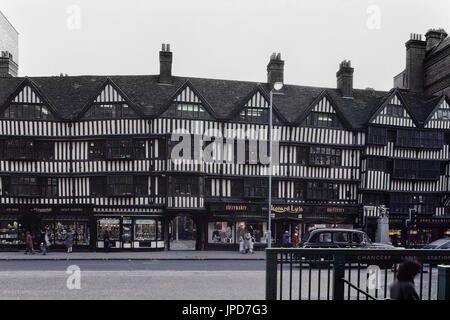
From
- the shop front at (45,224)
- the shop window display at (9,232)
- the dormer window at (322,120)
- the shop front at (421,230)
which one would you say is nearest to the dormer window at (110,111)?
the shop front at (45,224)

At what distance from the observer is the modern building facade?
87.9 ft

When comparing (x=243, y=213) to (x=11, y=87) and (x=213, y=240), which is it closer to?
(x=213, y=240)

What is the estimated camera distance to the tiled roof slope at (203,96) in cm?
2784

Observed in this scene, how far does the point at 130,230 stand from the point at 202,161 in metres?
6.72

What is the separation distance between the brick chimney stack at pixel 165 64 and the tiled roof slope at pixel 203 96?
1.85ft

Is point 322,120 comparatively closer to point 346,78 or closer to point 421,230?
point 346,78

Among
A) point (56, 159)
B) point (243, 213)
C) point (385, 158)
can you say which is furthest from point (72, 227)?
point (385, 158)

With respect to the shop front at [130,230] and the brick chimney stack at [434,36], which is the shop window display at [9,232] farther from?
the brick chimney stack at [434,36]

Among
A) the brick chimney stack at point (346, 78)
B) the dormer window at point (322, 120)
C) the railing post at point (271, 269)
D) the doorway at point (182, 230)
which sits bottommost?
the doorway at point (182, 230)

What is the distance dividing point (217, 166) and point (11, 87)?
641 inches

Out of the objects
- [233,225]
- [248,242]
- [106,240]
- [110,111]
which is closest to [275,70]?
[233,225]

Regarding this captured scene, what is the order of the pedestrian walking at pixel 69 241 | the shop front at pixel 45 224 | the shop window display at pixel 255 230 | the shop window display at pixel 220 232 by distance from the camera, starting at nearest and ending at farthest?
the pedestrian walking at pixel 69 241 → the shop front at pixel 45 224 → the shop window display at pixel 220 232 → the shop window display at pixel 255 230
